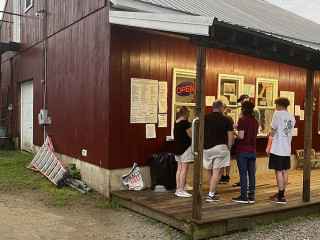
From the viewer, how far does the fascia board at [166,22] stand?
459 centimetres

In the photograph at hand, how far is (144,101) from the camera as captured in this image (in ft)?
23.4

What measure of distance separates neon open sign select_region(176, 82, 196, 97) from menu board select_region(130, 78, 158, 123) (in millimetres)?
665

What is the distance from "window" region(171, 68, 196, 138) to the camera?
7.63 m

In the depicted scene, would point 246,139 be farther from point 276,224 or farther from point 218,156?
point 276,224

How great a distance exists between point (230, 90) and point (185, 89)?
1460 mm

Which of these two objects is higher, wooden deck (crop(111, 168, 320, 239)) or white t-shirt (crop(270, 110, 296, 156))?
white t-shirt (crop(270, 110, 296, 156))

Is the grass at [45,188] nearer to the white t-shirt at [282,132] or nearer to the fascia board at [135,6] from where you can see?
the white t-shirt at [282,132]

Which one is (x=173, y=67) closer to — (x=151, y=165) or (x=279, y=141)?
(x=151, y=165)

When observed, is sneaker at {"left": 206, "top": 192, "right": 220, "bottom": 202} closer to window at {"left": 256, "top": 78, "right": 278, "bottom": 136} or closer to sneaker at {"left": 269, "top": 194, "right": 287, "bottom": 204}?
sneaker at {"left": 269, "top": 194, "right": 287, "bottom": 204}

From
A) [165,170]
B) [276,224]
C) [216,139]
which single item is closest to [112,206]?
[165,170]

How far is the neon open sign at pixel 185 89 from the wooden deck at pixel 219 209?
201 centimetres

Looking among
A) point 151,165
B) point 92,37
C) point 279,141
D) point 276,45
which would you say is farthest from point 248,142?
point 92,37

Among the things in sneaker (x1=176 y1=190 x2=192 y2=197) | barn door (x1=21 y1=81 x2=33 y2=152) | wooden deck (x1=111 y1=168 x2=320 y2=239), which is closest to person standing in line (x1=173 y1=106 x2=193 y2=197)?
Answer: sneaker (x1=176 y1=190 x2=192 y2=197)

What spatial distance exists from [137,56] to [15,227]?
145 inches
